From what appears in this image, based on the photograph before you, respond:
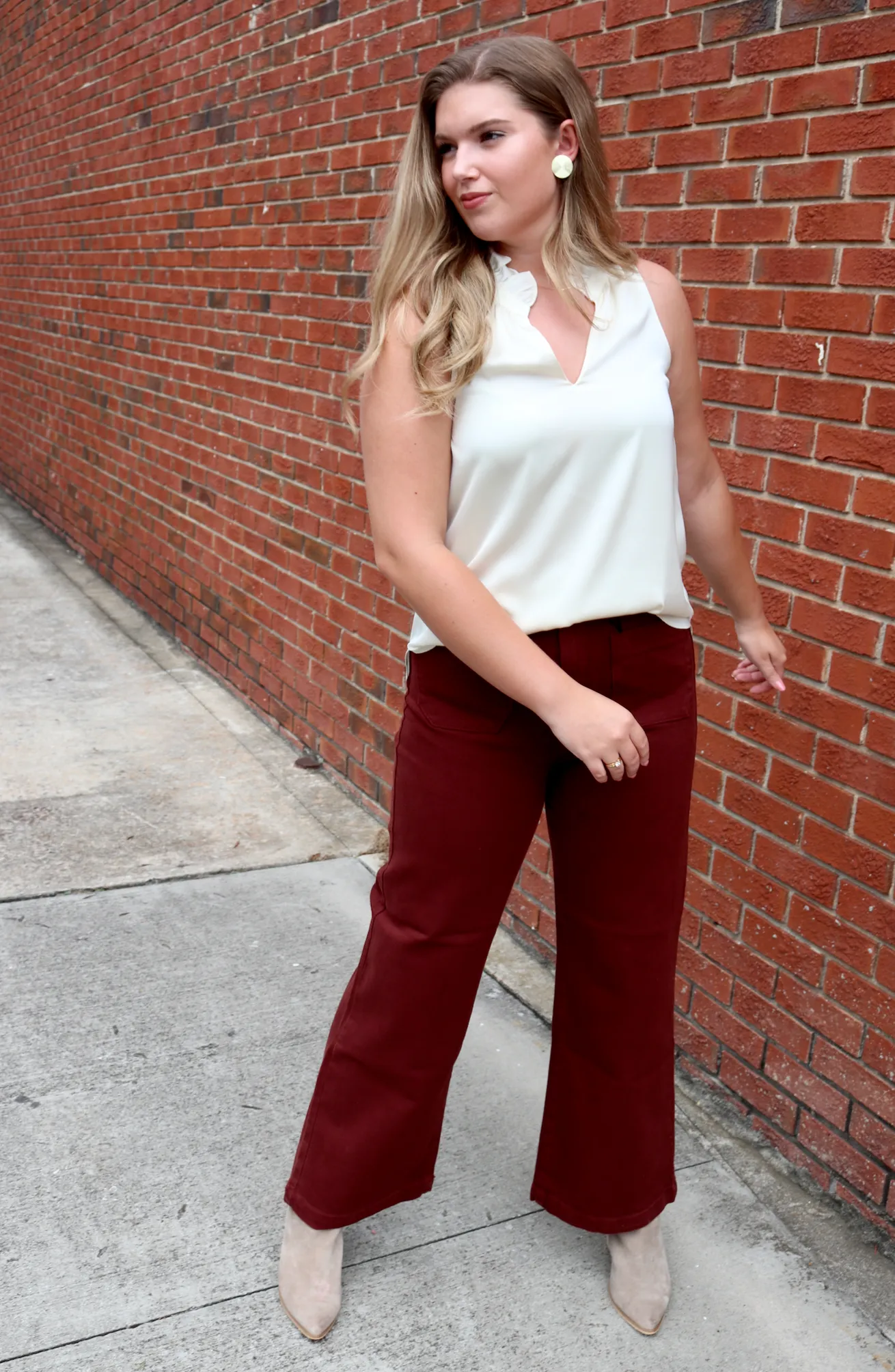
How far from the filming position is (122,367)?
6.91 metres

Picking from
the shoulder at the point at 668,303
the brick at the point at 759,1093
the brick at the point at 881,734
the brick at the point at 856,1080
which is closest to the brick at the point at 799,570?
the brick at the point at 881,734

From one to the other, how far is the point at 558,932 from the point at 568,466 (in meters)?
0.82

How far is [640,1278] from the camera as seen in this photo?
236 centimetres

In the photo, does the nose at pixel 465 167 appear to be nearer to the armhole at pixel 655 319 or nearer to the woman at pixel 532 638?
the woman at pixel 532 638

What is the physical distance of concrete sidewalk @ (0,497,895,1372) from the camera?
2.28 metres

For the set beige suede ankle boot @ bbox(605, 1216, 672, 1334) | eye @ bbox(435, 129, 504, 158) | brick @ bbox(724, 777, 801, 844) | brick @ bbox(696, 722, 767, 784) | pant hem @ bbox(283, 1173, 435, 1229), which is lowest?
beige suede ankle boot @ bbox(605, 1216, 672, 1334)

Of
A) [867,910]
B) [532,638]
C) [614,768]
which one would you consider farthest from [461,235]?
[867,910]

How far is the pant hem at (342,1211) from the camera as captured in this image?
89.4 inches

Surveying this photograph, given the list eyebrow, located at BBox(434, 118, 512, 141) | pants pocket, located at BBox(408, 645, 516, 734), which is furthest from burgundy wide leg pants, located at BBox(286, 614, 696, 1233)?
eyebrow, located at BBox(434, 118, 512, 141)

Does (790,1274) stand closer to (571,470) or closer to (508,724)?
(508,724)

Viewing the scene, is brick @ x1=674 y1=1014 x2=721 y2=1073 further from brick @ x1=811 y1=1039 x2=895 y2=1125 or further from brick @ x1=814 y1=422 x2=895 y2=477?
brick @ x1=814 y1=422 x2=895 y2=477

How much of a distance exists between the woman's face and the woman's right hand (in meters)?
0.67

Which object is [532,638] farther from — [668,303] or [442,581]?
[668,303]

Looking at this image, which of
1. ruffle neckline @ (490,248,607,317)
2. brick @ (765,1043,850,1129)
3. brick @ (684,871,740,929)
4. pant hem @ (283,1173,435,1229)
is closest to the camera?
ruffle neckline @ (490,248,607,317)
